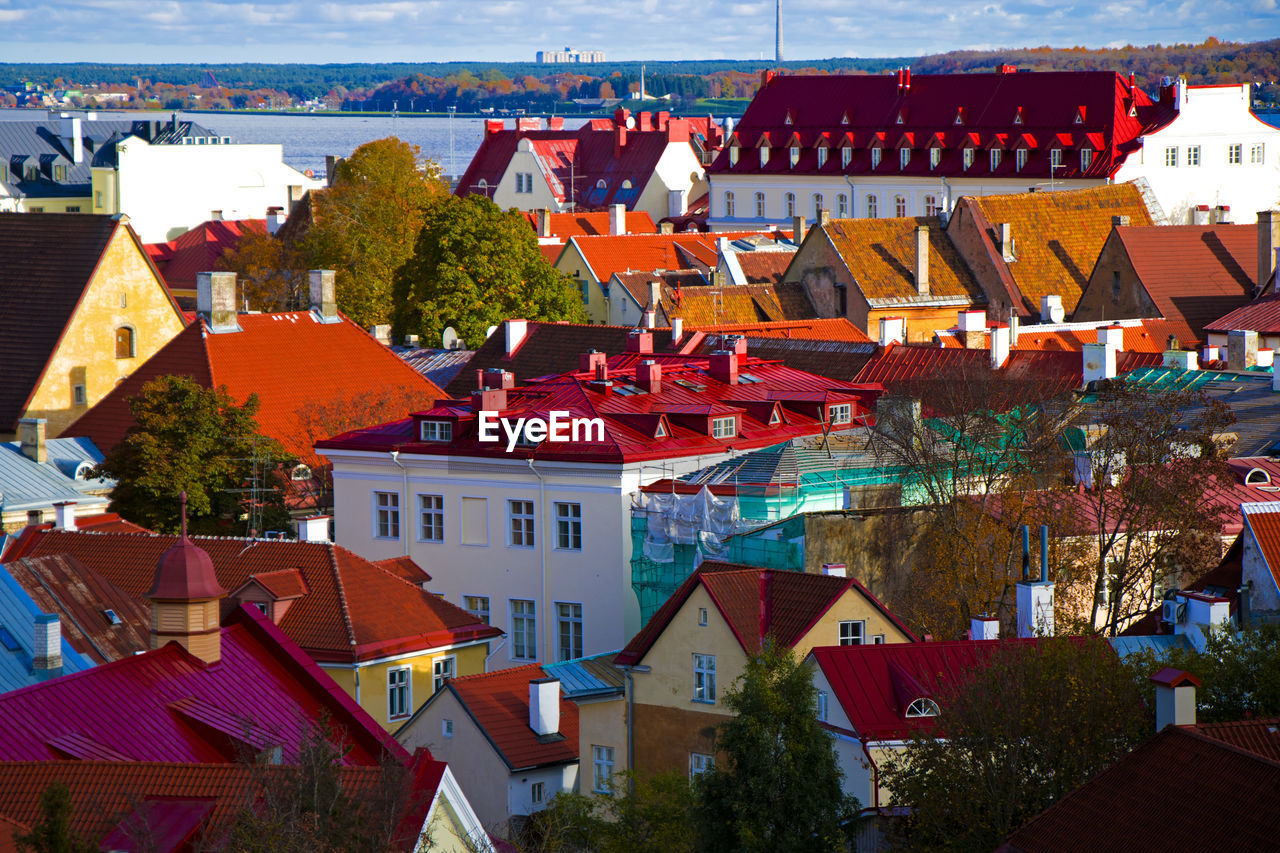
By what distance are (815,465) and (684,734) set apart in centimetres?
1267

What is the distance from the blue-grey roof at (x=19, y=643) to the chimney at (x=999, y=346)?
29.2 meters

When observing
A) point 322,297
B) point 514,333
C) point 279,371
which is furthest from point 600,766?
point 322,297

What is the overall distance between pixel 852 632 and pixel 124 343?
115 ft

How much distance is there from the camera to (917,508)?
43.0 meters

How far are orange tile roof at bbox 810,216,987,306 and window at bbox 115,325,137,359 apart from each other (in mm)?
23125

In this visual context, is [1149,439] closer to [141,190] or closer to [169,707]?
[169,707]

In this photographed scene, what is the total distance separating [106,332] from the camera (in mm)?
64688

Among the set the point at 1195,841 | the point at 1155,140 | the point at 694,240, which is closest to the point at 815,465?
the point at 1195,841

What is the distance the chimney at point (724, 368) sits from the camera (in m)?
54.3

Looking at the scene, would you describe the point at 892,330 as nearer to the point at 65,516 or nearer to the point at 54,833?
the point at 65,516

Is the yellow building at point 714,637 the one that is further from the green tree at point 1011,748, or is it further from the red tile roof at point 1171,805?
the red tile roof at point 1171,805

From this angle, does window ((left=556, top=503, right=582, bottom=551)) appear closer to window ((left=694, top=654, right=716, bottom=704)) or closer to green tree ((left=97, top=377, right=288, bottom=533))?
green tree ((left=97, top=377, right=288, bottom=533))

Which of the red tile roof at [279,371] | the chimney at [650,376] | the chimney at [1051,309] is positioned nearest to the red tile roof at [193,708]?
the chimney at [650,376]

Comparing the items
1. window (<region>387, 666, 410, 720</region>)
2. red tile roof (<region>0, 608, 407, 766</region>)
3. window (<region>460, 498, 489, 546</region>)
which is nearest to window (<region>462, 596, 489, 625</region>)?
window (<region>460, 498, 489, 546</region>)
